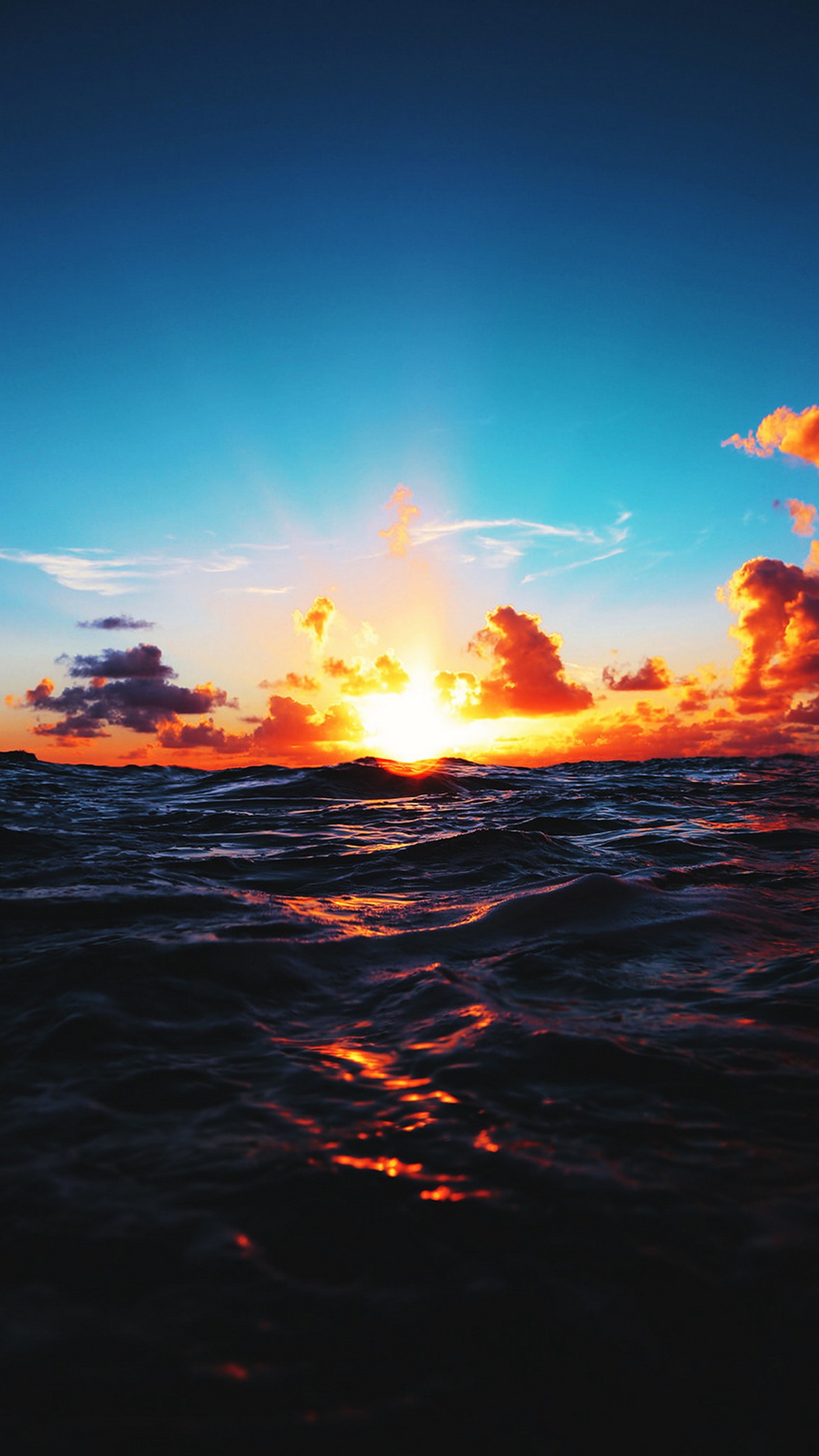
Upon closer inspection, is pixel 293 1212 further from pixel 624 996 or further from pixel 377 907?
pixel 377 907

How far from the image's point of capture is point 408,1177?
8.00 ft

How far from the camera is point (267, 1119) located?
2.79 m

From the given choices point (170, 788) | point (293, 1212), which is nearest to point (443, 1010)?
point (293, 1212)

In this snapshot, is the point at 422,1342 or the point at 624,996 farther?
Result: the point at 624,996

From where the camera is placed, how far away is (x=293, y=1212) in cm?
225

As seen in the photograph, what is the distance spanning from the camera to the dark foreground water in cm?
167

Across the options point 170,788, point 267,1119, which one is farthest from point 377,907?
point 170,788

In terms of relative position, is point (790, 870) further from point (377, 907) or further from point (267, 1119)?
point (267, 1119)

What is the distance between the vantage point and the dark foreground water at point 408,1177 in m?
1.67

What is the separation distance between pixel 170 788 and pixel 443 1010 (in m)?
15.1

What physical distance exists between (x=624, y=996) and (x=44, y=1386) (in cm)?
319

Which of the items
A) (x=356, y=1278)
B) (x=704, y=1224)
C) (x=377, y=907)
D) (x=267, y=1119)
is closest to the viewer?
(x=356, y=1278)

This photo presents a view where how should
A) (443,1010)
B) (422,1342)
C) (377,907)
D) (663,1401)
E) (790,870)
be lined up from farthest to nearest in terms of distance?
(790,870) → (377,907) → (443,1010) → (422,1342) → (663,1401)

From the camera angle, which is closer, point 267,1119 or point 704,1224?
point 704,1224
